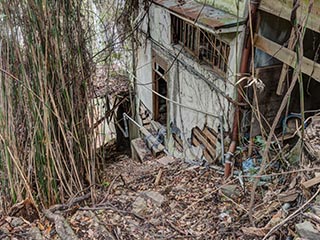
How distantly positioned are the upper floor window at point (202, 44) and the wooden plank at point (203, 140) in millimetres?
943

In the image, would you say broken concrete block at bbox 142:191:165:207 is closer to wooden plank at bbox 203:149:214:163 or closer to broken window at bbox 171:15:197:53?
wooden plank at bbox 203:149:214:163

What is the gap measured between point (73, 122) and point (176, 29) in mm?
2363

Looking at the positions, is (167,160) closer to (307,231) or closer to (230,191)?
(230,191)

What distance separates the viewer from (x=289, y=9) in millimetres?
2754

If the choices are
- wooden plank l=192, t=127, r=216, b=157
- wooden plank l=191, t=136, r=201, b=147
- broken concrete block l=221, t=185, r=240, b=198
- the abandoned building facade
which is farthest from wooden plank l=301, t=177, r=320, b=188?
wooden plank l=191, t=136, r=201, b=147

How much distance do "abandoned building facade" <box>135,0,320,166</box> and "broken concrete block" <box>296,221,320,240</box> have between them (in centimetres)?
89

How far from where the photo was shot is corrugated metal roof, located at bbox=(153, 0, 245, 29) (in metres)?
3.29

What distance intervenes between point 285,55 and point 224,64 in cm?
88

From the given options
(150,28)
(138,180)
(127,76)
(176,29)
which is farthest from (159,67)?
(138,180)

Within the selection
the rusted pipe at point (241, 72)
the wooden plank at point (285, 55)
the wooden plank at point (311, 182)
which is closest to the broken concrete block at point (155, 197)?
the rusted pipe at point (241, 72)

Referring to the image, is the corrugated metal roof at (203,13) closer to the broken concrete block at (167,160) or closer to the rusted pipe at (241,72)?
the rusted pipe at (241,72)

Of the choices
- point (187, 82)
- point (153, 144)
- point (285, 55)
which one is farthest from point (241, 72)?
point (153, 144)

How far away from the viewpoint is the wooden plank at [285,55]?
2658 mm

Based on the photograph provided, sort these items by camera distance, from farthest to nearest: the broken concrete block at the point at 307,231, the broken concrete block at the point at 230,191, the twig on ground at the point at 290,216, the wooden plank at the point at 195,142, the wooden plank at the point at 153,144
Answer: the wooden plank at the point at 153,144 → the wooden plank at the point at 195,142 → the broken concrete block at the point at 230,191 → the twig on ground at the point at 290,216 → the broken concrete block at the point at 307,231
